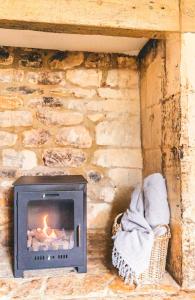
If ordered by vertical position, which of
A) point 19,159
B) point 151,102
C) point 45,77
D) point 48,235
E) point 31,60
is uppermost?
point 31,60

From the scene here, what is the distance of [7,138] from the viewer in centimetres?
231

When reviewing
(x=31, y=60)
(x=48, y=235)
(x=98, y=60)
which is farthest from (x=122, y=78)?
(x=48, y=235)

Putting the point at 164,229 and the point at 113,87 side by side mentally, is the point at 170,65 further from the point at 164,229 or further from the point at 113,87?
the point at 164,229

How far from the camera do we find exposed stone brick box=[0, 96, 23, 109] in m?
2.32

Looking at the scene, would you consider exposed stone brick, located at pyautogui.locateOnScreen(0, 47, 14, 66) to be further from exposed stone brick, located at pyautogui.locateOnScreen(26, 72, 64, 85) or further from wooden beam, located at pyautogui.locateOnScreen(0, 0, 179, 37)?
wooden beam, located at pyautogui.locateOnScreen(0, 0, 179, 37)

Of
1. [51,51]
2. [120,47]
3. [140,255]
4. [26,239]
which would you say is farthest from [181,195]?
[51,51]

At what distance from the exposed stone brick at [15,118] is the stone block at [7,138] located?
0.07 m

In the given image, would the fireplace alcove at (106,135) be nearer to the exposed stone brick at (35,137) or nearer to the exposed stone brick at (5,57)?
the exposed stone brick at (35,137)

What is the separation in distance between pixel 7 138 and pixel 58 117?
42cm

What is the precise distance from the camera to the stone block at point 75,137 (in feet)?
7.80

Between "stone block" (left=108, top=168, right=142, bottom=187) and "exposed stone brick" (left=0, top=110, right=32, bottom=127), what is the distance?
0.76 meters

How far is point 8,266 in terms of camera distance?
80.4 inches

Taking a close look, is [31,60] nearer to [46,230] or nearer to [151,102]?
[151,102]

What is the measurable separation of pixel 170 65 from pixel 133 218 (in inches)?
38.9
